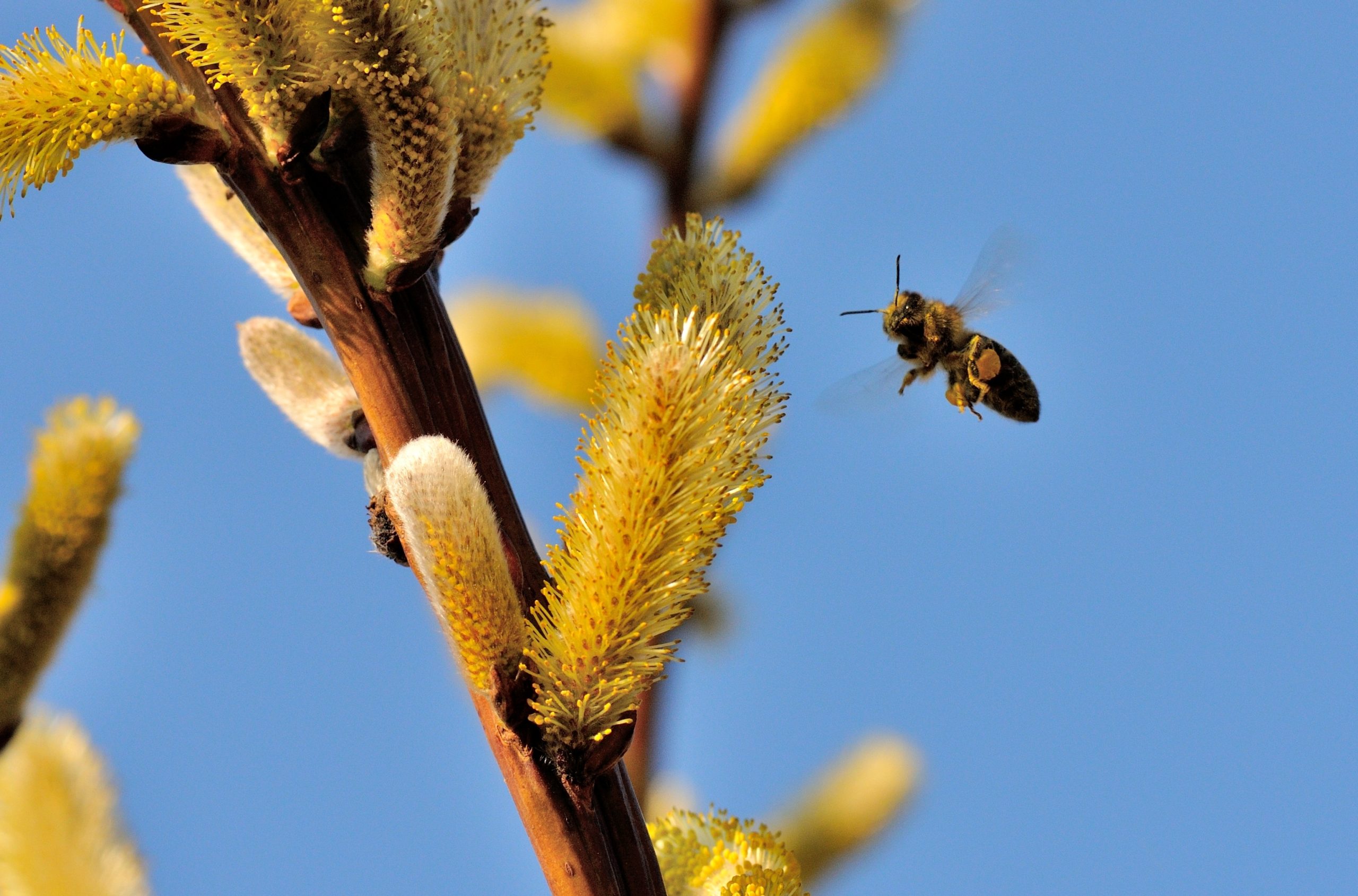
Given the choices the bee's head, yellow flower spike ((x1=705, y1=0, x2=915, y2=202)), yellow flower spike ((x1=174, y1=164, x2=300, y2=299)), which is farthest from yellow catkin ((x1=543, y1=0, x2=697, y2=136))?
yellow flower spike ((x1=174, y1=164, x2=300, y2=299))

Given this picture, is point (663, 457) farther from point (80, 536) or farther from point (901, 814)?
point (901, 814)

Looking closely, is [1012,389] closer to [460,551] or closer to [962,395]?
[962,395]

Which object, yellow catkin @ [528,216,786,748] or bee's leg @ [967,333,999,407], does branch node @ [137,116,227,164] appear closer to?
A: yellow catkin @ [528,216,786,748]


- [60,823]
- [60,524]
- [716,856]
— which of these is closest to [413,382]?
[716,856]

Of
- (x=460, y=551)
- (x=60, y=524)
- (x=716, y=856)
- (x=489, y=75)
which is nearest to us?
(x=460, y=551)

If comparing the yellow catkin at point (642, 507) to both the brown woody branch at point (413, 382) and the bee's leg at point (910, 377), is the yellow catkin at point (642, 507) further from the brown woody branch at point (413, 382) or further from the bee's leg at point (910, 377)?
the bee's leg at point (910, 377)

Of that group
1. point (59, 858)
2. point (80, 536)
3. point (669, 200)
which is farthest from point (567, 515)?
point (669, 200)
